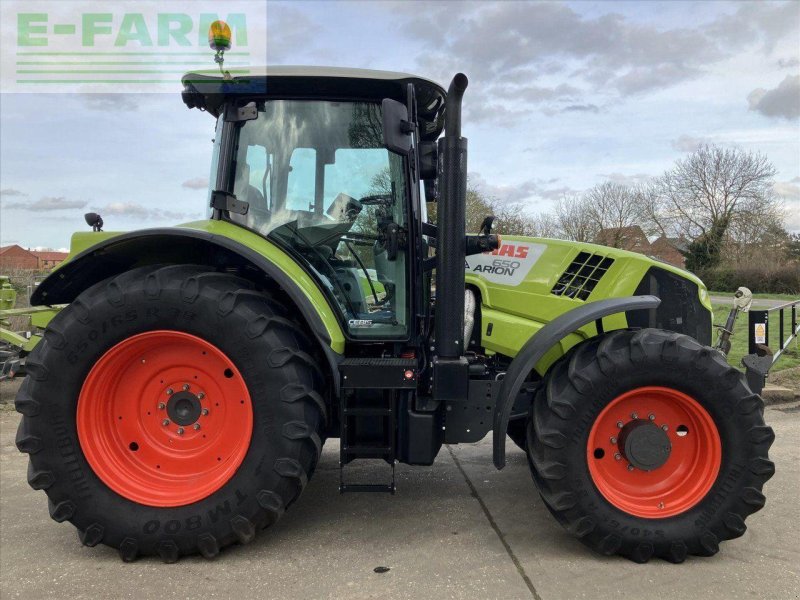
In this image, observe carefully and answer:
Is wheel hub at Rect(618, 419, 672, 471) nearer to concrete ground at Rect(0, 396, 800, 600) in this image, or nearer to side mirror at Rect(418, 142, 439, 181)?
concrete ground at Rect(0, 396, 800, 600)

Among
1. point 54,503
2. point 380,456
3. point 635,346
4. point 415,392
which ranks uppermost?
point 635,346

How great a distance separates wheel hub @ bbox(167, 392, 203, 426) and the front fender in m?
1.42

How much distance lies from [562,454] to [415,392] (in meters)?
0.75

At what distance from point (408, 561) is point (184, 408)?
1.26 metres

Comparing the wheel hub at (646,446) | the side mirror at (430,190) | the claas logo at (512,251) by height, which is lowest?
the wheel hub at (646,446)

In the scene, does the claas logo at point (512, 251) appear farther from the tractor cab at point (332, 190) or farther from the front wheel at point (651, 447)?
the front wheel at point (651, 447)

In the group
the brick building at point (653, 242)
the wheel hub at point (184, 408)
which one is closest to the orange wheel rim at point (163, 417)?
the wheel hub at point (184, 408)

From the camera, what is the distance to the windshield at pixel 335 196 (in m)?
2.89

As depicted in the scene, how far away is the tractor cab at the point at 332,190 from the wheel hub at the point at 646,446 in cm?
116

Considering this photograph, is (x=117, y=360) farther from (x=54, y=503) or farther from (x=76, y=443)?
(x=54, y=503)

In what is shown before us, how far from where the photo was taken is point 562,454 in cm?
254

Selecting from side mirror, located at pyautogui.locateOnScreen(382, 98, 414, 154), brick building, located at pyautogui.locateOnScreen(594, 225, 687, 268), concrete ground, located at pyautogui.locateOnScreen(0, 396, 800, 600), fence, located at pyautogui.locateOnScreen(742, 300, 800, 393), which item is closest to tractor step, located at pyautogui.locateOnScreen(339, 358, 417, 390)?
concrete ground, located at pyautogui.locateOnScreen(0, 396, 800, 600)

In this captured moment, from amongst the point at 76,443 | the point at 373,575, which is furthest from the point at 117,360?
the point at 373,575

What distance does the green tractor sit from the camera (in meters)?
2.54
